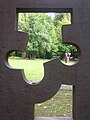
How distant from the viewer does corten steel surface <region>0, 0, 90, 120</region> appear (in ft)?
5.00

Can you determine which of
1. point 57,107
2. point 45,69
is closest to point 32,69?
point 57,107

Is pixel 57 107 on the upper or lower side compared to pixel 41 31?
lower

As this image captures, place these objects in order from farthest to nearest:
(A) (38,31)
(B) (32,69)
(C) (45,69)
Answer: (A) (38,31) → (B) (32,69) → (C) (45,69)

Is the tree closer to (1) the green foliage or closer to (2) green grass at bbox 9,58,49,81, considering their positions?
(1) the green foliage

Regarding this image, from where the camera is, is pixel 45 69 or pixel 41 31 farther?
pixel 41 31

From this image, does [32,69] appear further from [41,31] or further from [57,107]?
[57,107]

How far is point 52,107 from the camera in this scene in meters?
3.76

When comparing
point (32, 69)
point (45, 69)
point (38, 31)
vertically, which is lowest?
point (32, 69)

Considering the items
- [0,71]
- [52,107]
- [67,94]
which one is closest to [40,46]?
[67,94]

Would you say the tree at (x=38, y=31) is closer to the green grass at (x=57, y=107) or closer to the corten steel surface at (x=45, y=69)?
the green grass at (x=57, y=107)

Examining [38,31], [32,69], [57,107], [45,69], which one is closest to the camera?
[45,69]

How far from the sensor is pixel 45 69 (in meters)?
1.54

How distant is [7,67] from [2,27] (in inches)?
8.7

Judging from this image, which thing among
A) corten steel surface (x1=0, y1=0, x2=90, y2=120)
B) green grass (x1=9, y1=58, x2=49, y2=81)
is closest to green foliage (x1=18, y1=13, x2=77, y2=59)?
green grass (x1=9, y1=58, x2=49, y2=81)
